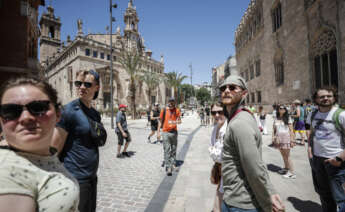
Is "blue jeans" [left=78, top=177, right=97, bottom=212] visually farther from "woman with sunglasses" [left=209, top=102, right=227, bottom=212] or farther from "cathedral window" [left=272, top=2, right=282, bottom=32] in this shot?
"cathedral window" [left=272, top=2, right=282, bottom=32]

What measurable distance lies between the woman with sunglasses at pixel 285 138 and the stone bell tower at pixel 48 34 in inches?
2283

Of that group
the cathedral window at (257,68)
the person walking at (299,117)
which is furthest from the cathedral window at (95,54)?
the person walking at (299,117)

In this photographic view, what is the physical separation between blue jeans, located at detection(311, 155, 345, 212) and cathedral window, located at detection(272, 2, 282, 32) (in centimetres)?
2178

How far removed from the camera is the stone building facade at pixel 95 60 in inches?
1348

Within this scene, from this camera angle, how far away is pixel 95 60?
35906 mm

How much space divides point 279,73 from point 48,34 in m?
57.3

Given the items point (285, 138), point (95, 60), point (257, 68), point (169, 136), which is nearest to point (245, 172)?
point (169, 136)

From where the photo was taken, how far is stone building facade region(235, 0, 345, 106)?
11540 mm

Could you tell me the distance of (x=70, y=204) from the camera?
0.82 meters

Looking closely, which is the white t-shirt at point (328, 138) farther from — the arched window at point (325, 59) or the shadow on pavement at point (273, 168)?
the arched window at point (325, 59)

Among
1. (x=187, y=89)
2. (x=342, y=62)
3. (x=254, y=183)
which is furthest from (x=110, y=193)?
(x=187, y=89)

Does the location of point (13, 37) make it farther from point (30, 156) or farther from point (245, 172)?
point (245, 172)

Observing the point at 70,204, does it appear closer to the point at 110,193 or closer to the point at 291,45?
the point at 110,193

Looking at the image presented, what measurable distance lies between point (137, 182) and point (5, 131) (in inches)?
147
